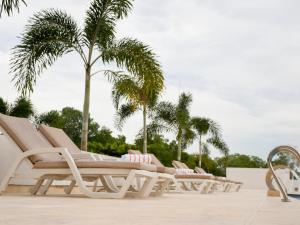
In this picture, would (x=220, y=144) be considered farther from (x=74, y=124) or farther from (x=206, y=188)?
(x=74, y=124)

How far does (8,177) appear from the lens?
19.5 ft

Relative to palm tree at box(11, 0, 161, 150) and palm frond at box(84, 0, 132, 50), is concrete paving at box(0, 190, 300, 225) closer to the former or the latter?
palm tree at box(11, 0, 161, 150)

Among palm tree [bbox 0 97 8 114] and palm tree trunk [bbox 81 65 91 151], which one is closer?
palm tree trunk [bbox 81 65 91 151]

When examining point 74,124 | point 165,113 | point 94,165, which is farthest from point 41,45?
point 74,124

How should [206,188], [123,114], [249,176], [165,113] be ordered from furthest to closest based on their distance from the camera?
1. [249,176]
2. [165,113]
3. [123,114]
4. [206,188]

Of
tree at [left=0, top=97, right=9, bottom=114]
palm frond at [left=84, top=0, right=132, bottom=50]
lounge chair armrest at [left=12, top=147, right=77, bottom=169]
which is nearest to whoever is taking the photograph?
lounge chair armrest at [left=12, top=147, right=77, bottom=169]

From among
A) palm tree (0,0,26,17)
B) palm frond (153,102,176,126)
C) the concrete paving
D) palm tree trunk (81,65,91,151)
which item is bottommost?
the concrete paving

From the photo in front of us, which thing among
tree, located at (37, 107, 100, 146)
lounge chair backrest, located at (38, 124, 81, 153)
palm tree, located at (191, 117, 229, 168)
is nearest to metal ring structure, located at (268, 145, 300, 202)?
lounge chair backrest, located at (38, 124, 81, 153)

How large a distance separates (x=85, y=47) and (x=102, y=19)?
767mm

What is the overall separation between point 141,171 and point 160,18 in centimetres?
1418

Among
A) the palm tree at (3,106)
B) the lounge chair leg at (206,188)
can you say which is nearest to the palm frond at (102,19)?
the lounge chair leg at (206,188)

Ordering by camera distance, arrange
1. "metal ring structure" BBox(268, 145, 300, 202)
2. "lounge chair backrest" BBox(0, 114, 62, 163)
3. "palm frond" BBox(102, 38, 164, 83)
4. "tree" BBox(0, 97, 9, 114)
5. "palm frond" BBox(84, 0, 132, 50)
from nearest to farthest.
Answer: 1. "metal ring structure" BBox(268, 145, 300, 202)
2. "lounge chair backrest" BBox(0, 114, 62, 163)
3. "palm frond" BBox(102, 38, 164, 83)
4. "palm frond" BBox(84, 0, 132, 50)
5. "tree" BBox(0, 97, 9, 114)

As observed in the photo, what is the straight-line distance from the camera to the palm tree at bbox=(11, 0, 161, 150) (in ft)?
36.0

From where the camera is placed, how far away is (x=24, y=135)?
609 cm
